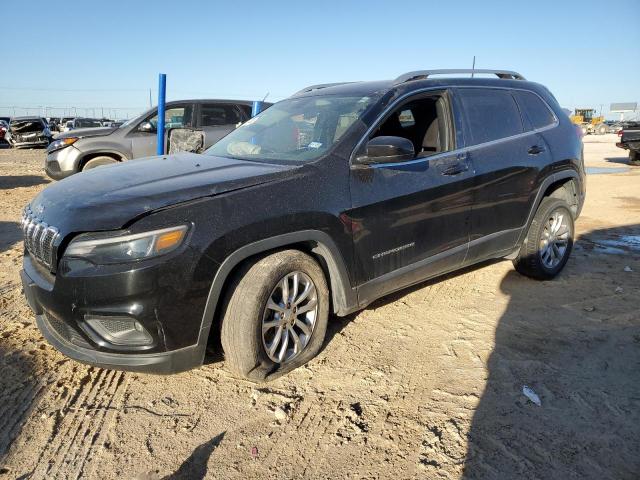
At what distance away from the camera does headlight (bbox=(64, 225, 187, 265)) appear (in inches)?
98.0

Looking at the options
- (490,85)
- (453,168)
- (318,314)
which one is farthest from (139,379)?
(490,85)

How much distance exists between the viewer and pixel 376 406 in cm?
283

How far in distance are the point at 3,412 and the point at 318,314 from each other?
184 cm

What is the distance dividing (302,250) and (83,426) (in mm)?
1565

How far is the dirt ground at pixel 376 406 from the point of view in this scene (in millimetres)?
2379

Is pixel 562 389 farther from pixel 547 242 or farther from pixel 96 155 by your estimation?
pixel 96 155

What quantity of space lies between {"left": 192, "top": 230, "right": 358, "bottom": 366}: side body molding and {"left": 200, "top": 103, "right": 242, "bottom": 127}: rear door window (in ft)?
23.1

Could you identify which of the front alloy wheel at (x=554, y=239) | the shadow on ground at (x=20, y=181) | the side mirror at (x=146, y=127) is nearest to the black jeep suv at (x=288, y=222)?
the front alloy wheel at (x=554, y=239)

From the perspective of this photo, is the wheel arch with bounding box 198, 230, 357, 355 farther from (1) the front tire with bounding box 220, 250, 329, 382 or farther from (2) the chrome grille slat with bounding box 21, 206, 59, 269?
(2) the chrome grille slat with bounding box 21, 206, 59, 269

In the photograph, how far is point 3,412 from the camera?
8.91 feet

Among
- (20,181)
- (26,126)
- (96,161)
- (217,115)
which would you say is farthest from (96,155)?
(26,126)

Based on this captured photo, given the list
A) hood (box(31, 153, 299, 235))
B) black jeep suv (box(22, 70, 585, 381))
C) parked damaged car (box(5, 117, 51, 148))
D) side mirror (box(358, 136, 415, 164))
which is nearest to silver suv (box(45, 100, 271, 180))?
black jeep suv (box(22, 70, 585, 381))

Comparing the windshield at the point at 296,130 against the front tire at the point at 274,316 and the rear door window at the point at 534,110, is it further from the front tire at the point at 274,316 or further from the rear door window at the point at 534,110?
the rear door window at the point at 534,110

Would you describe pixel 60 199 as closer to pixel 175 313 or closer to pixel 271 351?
pixel 175 313
